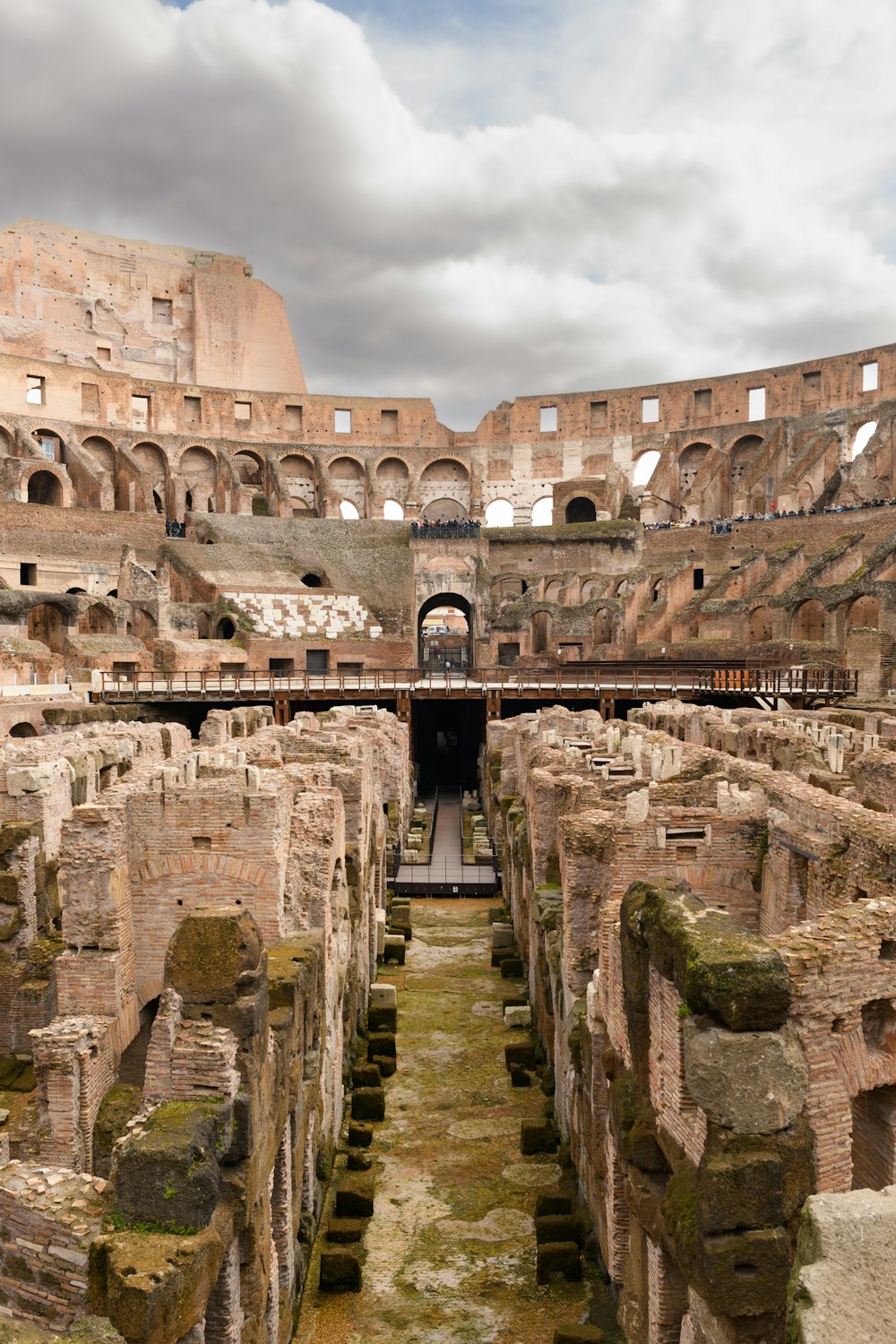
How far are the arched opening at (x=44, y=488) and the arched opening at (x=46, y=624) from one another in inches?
400

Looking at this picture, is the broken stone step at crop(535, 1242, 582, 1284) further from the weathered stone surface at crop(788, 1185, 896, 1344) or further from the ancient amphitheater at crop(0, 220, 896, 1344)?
the weathered stone surface at crop(788, 1185, 896, 1344)

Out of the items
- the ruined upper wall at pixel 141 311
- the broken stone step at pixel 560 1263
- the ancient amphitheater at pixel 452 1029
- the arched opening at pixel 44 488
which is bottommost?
the broken stone step at pixel 560 1263

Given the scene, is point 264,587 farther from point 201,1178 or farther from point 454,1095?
point 201,1178

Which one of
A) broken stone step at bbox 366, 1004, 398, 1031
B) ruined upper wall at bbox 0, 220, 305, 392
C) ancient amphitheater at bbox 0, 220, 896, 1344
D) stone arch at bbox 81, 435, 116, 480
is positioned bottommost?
broken stone step at bbox 366, 1004, 398, 1031

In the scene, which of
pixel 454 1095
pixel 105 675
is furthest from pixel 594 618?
pixel 454 1095

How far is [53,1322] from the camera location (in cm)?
370

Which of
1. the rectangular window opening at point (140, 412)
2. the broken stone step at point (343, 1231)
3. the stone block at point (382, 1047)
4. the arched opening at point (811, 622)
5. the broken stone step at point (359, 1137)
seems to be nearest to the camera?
the broken stone step at point (343, 1231)

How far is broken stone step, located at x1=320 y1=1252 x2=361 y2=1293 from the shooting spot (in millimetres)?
6535

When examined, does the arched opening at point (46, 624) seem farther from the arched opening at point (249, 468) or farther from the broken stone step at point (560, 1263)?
the broken stone step at point (560, 1263)

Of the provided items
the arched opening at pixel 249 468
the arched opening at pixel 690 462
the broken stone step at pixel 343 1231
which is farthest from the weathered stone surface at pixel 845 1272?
the arched opening at pixel 249 468

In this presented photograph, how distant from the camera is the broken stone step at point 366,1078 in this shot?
9.70 metres

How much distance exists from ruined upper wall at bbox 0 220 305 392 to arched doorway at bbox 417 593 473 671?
704 inches

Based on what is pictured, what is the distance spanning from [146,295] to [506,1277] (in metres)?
60.0

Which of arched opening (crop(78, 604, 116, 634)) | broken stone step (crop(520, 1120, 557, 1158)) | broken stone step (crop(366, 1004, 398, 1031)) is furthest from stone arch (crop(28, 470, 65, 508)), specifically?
broken stone step (crop(520, 1120, 557, 1158))
